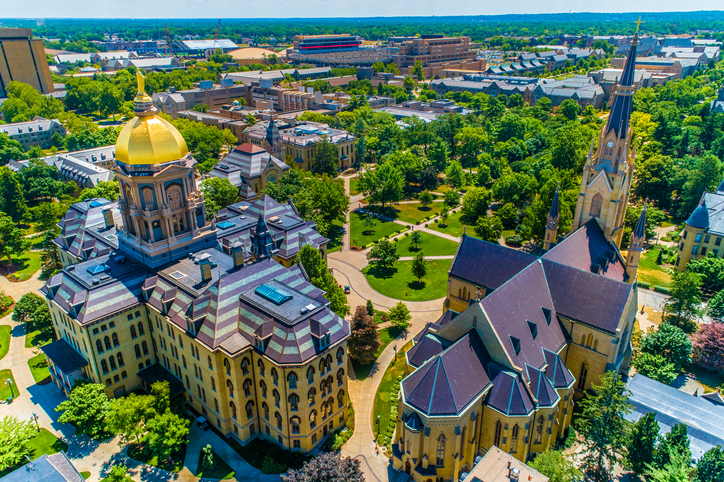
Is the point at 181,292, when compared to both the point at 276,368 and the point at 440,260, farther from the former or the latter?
the point at 440,260

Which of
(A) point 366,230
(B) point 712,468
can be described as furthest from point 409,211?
(B) point 712,468

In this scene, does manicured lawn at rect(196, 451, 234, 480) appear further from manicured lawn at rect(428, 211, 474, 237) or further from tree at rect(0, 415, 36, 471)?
manicured lawn at rect(428, 211, 474, 237)

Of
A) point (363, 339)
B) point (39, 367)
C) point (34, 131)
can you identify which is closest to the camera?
point (363, 339)

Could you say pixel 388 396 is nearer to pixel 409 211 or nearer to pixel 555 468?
pixel 555 468

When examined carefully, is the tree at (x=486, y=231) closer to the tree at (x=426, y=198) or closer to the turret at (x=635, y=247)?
the tree at (x=426, y=198)

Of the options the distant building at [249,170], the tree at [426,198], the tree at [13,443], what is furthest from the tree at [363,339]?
the tree at [426,198]

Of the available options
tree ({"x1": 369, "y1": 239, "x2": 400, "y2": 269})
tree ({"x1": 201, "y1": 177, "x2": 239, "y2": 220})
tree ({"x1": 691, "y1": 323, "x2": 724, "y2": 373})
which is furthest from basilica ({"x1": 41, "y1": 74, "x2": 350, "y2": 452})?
tree ({"x1": 691, "y1": 323, "x2": 724, "y2": 373})

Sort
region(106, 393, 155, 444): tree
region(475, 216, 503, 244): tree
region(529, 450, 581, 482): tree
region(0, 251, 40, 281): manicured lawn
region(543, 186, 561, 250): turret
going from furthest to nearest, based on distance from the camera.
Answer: region(475, 216, 503, 244): tree, region(0, 251, 40, 281): manicured lawn, region(543, 186, 561, 250): turret, region(106, 393, 155, 444): tree, region(529, 450, 581, 482): tree
